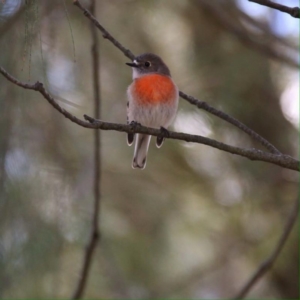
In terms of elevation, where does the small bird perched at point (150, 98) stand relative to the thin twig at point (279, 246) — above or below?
above

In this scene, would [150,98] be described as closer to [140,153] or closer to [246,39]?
[140,153]

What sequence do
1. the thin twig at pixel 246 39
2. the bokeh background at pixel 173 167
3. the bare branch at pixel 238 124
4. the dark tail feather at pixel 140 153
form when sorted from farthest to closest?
1. the thin twig at pixel 246 39
2. the dark tail feather at pixel 140 153
3. the bokeh background at pixel 173 167
4. the bare branch at pixel 238 124

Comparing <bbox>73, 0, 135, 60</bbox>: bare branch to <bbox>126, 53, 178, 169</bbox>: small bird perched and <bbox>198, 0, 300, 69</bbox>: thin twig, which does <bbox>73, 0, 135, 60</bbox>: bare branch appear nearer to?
<bbox>126, 53, 178, 169</bbox>: small bird perched

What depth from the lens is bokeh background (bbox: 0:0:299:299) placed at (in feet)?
11.6

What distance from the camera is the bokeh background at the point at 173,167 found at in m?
3.54

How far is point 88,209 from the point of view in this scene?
380cm

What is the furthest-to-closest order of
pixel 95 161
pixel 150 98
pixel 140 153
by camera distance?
pixel 140 153, pixel 150 98, pixel 95 161

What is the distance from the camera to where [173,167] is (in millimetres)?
4930

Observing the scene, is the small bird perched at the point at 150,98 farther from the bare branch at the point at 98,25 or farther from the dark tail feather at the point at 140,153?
the bare branch at the point at 98,25

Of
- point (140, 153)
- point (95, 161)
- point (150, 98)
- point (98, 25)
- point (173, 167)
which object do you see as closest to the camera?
point (98, 25)

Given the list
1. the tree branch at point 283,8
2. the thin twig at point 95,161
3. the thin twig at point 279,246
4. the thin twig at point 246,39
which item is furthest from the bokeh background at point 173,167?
the tree branch at point 283,8

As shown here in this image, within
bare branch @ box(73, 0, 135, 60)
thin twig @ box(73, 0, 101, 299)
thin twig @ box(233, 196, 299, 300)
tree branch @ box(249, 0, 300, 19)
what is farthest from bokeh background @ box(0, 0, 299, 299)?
tree branch @ box(249, 0, 300, 19)

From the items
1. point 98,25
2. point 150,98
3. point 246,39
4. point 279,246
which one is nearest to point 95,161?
point 150,98

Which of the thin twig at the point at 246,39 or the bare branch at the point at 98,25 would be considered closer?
the bare branch at the point at 98,25
